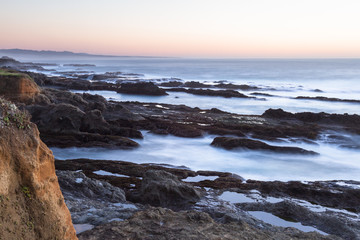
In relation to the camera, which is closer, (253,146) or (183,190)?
(183,190)

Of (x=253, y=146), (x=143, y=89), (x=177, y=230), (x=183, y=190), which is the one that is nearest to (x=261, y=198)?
(x=183, y=190)

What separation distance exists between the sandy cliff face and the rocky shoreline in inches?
58.8

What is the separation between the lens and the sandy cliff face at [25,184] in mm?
5195

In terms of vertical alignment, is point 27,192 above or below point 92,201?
above

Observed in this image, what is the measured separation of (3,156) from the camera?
5.16 m

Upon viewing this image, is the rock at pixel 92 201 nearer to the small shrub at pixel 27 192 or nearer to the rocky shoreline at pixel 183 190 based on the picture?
the rocky shoreline at pixel 183 190

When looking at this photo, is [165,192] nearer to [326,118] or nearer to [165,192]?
[165,192]

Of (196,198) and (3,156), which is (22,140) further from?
(196,198)

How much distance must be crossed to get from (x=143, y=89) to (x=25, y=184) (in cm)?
4762

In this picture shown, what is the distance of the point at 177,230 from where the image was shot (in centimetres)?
736

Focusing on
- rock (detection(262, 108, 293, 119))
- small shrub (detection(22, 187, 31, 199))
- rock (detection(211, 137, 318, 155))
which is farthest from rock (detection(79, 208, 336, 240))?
rock (detection(262, 108, 293, 119))

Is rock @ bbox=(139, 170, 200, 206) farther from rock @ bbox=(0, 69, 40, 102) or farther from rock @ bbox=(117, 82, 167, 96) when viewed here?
rock @ bbox=(117, 82, 167, 96)

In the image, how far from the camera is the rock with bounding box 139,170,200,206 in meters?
10.3

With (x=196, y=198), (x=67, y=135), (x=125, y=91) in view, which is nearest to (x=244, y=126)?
(x=67, y=135)
